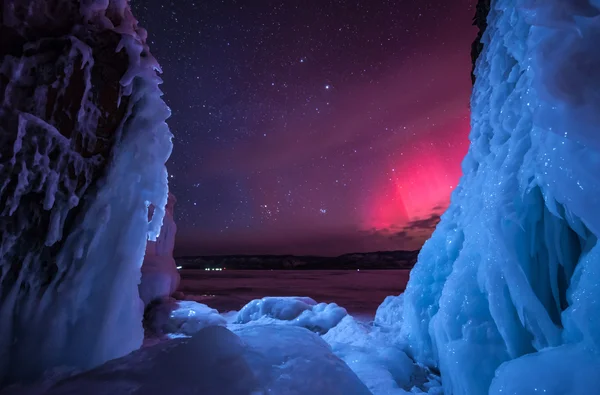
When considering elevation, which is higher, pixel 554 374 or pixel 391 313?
pixel 554 374

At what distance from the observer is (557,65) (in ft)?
7.02

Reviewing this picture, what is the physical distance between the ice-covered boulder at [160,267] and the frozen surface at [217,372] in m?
7.77

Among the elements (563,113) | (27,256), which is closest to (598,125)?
(563,113)

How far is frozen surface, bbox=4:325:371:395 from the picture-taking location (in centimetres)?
215

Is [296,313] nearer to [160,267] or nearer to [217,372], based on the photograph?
[160,267]

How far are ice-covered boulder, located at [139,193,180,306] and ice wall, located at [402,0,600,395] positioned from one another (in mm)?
8529

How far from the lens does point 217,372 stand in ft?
7.50

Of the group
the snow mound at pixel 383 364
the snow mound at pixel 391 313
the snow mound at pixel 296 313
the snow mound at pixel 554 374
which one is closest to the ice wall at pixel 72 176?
the snow mound at pixel 383 364

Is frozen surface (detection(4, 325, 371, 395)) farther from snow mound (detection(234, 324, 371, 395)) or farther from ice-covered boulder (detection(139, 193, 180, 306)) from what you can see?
ice-covered boulder (detection(139, 193, 180, 306))

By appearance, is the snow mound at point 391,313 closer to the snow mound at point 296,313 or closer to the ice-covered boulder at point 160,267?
the snow mound at point 296,313

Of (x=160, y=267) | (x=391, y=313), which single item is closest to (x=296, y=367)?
(x=391, y=313)

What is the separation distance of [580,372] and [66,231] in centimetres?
455

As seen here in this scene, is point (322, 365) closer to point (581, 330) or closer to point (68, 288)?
point (581, 330)

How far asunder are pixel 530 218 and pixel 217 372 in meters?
3.23
